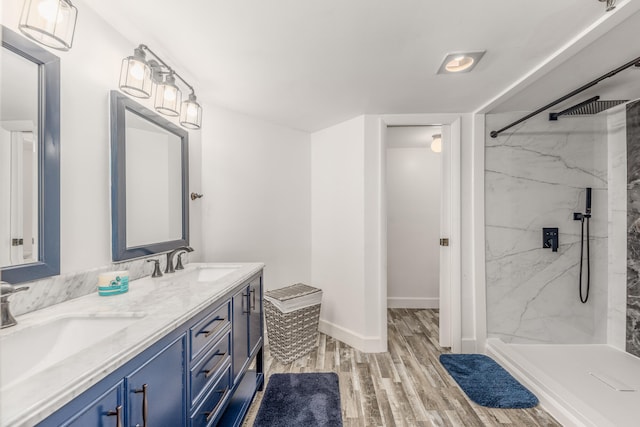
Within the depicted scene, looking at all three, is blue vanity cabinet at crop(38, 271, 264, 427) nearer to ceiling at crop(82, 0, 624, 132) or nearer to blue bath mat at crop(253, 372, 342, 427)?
blue bath mat at crop(253, 372, 342, 427)

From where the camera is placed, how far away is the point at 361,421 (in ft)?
5.64

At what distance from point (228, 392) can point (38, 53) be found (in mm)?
1672

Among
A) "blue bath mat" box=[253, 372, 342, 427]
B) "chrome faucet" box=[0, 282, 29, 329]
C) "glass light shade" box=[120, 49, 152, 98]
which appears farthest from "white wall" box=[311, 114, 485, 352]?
"chrome faucet" box=[0, 282, 29, 329]

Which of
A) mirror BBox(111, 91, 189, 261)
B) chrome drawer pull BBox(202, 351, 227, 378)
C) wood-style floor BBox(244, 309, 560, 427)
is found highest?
mirror BBox(111, 91, 189, 261)

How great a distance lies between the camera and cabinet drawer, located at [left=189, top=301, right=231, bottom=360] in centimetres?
116

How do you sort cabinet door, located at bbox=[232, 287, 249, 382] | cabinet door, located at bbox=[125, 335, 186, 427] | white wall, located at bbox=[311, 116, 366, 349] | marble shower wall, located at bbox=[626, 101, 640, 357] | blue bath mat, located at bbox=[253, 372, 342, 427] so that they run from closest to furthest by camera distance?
Result: 1. cabinet door, located at bbox=[125, 335, 186, 427]
2. cabinet door, located at bbox=[232, 287, 249, 382]
3. blue bath mat, located at bbox=[253, 372, 342, 427]
4. marble shower wall, located at bbox=[626, 101, 640, 357]
5. white wall, located at bbox=[311, 116, 366, 349]

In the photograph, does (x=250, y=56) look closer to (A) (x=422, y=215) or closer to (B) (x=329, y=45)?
(B) (x=329, y=45)

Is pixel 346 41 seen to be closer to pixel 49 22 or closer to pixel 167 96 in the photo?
pixel 167 96

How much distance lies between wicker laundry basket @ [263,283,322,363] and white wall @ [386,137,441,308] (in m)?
1.59

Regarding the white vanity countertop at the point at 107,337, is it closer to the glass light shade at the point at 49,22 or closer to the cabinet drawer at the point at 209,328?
the cabinet drawer at the point at 209,328

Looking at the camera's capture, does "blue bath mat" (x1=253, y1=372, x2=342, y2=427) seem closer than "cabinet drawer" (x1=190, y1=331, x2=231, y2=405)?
No

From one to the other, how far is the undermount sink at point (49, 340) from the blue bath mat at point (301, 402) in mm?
1168

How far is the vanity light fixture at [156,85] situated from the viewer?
1396mm

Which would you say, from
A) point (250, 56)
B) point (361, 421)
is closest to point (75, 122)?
point (250, 56)
